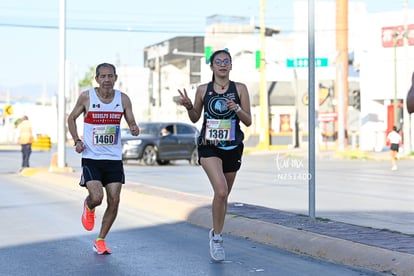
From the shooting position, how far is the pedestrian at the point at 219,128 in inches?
316

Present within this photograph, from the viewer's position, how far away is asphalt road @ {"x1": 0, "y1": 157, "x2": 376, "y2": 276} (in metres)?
7.75

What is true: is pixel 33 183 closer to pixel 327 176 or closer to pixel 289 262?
pixel 327 176

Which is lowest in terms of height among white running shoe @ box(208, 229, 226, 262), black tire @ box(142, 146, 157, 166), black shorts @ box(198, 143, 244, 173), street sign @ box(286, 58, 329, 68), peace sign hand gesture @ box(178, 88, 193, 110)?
white running shoe @ box(208, 229, 226, 262)

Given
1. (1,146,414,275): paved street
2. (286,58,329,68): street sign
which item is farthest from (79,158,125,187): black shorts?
(286,58,329,68): street sign

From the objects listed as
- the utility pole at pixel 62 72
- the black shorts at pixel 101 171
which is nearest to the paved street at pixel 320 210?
the utility pole at pixel 62 72

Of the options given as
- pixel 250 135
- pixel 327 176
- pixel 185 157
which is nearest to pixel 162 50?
pixel 250 135

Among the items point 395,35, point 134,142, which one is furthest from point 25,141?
point 395,35

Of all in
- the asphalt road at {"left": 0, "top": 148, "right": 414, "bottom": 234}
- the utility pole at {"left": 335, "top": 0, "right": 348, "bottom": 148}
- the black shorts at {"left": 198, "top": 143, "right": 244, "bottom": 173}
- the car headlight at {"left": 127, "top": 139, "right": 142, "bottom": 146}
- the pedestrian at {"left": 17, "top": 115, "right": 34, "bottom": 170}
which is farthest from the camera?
the utility pole at {"left": 335, "top": 0, "right": 348, "bottom": 148}

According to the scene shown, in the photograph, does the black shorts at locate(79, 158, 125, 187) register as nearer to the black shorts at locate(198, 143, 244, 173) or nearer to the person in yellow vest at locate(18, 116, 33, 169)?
the black shorts at locate(198, 143, 244, 173)

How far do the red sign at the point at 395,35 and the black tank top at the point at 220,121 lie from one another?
33.0 metres

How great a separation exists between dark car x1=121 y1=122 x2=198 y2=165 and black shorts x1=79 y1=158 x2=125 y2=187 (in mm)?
22208

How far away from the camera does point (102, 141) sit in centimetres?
849

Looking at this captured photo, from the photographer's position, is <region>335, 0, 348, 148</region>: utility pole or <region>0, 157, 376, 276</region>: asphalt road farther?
<region>335, 0, 348, 148</region>: utility pole

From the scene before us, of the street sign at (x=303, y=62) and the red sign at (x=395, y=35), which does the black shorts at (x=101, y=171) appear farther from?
the red sign at (x=395, y=35)
